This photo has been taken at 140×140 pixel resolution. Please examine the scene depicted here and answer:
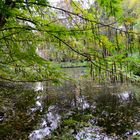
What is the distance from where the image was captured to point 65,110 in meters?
12.0

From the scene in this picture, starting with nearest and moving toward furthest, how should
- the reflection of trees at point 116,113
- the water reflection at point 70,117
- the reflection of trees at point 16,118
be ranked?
1. the reflection of trees at point 16,118
2. the water reflection at point 70,117
3. the reflection of trees at point 116,113

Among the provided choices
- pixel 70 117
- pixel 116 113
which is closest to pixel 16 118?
pixel 70 117

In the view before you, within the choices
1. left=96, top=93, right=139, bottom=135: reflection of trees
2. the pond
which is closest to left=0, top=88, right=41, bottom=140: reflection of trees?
the pond

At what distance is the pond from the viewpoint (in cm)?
847

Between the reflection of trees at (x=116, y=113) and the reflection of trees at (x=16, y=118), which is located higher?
the reflection of trees at (x=16, y=118)

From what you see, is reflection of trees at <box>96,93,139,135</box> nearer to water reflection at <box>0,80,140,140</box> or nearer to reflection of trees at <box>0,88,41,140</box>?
water reflection at <box>0,80,140,140</box>

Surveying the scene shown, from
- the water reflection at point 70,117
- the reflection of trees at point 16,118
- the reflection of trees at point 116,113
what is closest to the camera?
the reflection of trees at point 16,118

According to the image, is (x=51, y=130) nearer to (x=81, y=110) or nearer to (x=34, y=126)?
(x=34, y=126)

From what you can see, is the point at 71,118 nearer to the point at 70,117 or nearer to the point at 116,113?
the point at 70,117

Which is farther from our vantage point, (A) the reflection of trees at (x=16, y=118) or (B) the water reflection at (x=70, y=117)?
(B) the water reflection at (x=70, y=117)

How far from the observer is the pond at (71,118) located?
27.8ft

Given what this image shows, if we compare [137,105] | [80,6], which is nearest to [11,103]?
[137,105]

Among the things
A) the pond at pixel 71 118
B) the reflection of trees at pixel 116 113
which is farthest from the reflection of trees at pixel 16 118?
the reflection of trees at pixel 116 113

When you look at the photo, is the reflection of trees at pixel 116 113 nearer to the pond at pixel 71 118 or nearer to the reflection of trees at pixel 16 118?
the pond at pixel 71 118
